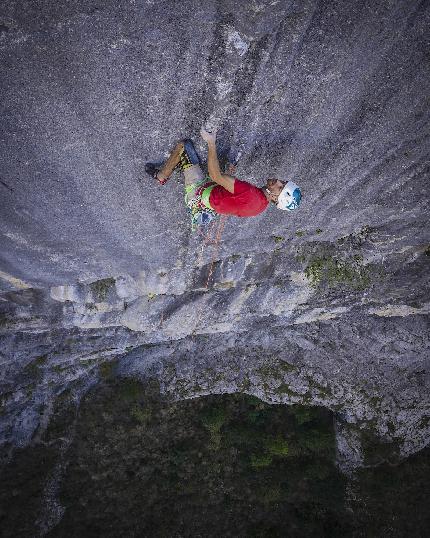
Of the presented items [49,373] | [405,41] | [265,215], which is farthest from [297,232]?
[49,373]

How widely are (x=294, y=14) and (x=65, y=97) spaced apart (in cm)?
198

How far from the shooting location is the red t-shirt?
12.8 feet

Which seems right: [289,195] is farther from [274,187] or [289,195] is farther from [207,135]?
[207,135]

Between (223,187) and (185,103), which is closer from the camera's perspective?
(185,103)

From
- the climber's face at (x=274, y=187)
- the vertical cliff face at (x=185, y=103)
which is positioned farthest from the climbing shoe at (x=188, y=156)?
the climber's face at (x=274, y=187)

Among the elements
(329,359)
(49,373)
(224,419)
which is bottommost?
(224,419)

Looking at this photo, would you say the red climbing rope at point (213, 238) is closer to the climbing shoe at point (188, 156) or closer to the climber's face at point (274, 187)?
the climber's face at point (274, 187)

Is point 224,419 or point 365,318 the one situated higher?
point 365,318

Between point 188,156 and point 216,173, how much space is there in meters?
0.36

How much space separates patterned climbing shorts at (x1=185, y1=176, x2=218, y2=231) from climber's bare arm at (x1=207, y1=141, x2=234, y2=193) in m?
0.30

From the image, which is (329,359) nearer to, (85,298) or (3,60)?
(85,298)

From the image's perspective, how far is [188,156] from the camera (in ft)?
12.6

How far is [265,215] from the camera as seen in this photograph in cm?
550

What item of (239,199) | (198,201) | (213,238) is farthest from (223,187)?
(213,238)
